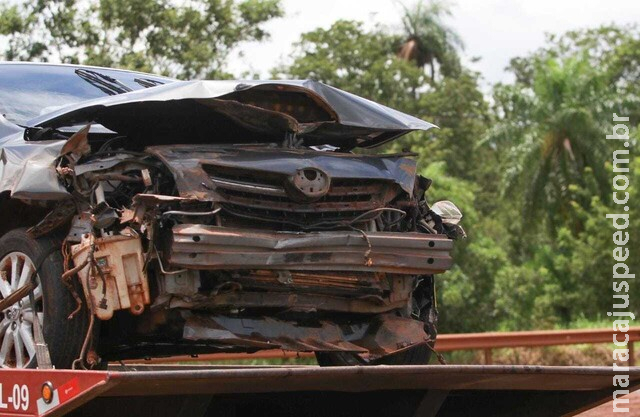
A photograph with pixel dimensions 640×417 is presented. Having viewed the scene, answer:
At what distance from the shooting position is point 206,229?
5152 mm

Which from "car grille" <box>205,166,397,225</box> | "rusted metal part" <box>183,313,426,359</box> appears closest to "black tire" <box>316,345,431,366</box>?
"rusted metal part" <box>183,313,426,359</box>

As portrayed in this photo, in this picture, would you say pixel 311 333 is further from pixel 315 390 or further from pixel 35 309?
pixel 35 309

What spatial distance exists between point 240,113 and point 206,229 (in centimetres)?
63

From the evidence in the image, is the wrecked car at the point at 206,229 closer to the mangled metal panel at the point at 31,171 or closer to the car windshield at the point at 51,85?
the mangled metal panel at the point at 31,171

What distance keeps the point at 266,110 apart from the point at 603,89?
101 feet

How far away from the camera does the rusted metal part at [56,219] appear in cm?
542

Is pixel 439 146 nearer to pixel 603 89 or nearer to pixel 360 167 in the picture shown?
pixel 603 89

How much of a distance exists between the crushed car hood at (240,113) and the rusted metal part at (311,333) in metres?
0.89

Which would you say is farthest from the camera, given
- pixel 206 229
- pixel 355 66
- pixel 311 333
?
pixel 355 66

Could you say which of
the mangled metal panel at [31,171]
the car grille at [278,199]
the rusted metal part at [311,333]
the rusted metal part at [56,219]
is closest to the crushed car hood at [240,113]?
the mangled metal panel at [31,171]

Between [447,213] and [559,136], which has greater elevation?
[447,213]

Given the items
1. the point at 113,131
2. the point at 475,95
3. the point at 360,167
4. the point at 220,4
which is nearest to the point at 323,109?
the point at 360,167

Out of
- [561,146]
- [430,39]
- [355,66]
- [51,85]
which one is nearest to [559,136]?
[561,146]

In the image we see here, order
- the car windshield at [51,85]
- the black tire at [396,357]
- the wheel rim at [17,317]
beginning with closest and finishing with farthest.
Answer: the wheel rim at [17,317], the black tire at [396,357], the car windshield at [51,85]
